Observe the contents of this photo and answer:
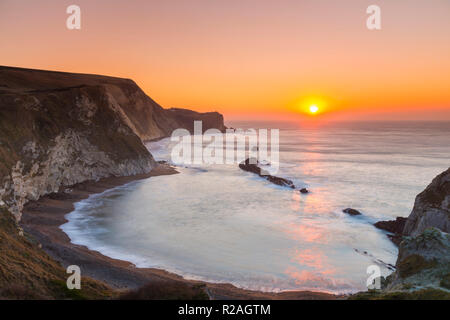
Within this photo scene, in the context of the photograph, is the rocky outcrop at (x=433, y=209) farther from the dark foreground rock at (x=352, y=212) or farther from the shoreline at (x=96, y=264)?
the shoreline at (x=96, y=264)

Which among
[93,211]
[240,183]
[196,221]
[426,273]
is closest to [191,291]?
[426,273]

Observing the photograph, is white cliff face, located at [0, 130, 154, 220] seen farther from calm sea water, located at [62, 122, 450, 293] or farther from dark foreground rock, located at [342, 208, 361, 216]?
dark foreground rock, located at [342, 208, 361, 216]

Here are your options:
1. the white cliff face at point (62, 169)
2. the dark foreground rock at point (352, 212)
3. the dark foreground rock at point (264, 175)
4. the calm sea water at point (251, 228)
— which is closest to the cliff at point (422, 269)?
the calm sea water at point (251, 228)

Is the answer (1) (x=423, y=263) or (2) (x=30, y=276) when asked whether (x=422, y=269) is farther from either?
(2) (x=30, y=276)

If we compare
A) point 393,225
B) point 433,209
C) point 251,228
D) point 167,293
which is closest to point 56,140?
point 251,228

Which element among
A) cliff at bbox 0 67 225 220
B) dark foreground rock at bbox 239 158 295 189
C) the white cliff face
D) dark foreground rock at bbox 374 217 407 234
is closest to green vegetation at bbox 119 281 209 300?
cliff at bbox 0 67 225 220

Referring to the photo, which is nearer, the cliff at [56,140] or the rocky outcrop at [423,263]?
the rocky outcrop at [423,263]
